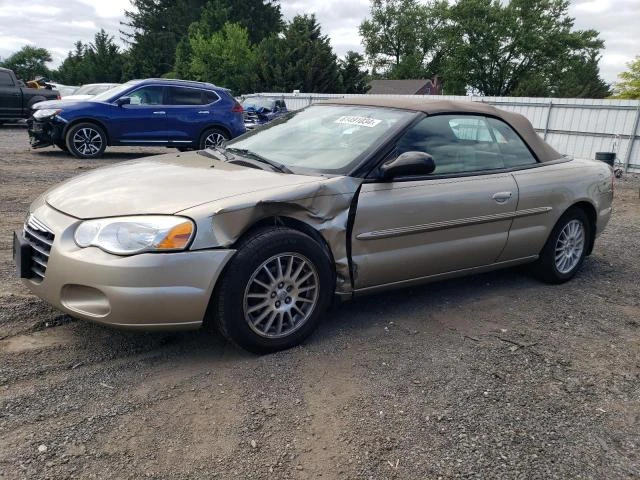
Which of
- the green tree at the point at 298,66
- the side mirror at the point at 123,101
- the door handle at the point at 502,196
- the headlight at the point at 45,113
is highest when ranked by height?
the green tree at the point at 298,66

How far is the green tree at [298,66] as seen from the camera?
35562mm

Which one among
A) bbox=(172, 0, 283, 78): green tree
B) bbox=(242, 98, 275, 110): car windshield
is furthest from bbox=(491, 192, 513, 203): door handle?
bbox=(172, 0, 283, 78): green tree

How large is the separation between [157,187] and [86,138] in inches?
357

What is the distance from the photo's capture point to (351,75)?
37.2 metres

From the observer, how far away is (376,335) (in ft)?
12.5

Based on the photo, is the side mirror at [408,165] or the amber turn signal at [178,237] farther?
the side mirror at [408,165]

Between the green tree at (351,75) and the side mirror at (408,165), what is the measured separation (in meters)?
34.2

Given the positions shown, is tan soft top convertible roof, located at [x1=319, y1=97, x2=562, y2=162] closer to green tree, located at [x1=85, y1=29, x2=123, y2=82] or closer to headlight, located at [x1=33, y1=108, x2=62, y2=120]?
headlight, located at [x1=33, y1=108, x2=62, y2=120]

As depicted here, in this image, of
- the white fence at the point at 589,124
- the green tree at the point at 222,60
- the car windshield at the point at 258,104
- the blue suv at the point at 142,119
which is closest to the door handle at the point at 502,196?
the blue suv at the point at 142,119

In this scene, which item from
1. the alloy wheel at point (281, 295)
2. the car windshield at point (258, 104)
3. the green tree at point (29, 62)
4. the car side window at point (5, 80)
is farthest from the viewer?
the green tree at point (29, 62)

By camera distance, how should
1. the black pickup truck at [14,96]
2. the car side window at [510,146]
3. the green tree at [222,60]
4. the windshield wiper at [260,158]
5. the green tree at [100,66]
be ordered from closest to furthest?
the windshield wiper at [260,158]
the car side window at [510,146]
the black pickup truck at [14,96]
the green tree at [222,60]
the green tree at [100,66]

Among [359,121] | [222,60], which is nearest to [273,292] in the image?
[359,121]

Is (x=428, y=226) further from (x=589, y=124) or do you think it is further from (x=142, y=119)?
(x=589, y=124)

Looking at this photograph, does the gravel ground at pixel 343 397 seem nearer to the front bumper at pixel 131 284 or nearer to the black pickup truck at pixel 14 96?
the front bumper at pixel 131 284
